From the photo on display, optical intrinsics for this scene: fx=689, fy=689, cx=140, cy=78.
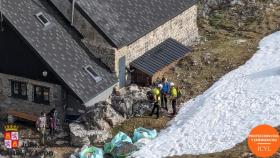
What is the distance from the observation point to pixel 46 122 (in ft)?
125

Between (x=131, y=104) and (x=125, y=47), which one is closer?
(x=131, y=104)

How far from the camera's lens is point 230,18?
5528cm

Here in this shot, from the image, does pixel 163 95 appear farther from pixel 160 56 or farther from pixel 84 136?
pixel 84 136

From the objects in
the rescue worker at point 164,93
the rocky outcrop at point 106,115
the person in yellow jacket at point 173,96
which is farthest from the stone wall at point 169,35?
the person in yellow jacket at point 173,96

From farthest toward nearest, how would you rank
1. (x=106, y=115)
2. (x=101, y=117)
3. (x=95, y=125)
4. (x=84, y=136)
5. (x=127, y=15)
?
(x=127, y=15) < (x=106, y=115) < (x=101, y=117) < (x=95, y=125) < (x=84, y=136)

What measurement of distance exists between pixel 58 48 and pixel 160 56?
7.88 metres

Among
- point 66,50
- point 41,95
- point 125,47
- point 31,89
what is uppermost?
point 125,47

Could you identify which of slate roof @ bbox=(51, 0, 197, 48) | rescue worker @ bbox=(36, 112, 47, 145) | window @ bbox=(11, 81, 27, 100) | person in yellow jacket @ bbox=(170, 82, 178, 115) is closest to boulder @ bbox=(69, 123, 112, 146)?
rescue worker @ bbox=(36, 112, 47, 145)

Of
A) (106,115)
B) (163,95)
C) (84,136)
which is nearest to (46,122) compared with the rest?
(84,136)

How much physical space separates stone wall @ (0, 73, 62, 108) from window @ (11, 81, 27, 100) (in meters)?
0.23

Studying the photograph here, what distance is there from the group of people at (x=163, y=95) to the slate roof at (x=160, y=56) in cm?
234

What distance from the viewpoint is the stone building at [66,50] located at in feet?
125

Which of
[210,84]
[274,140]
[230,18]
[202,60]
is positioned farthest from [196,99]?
[230,18]

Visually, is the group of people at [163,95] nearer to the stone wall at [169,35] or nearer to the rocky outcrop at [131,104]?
the rocky outcrop at [131,104]
